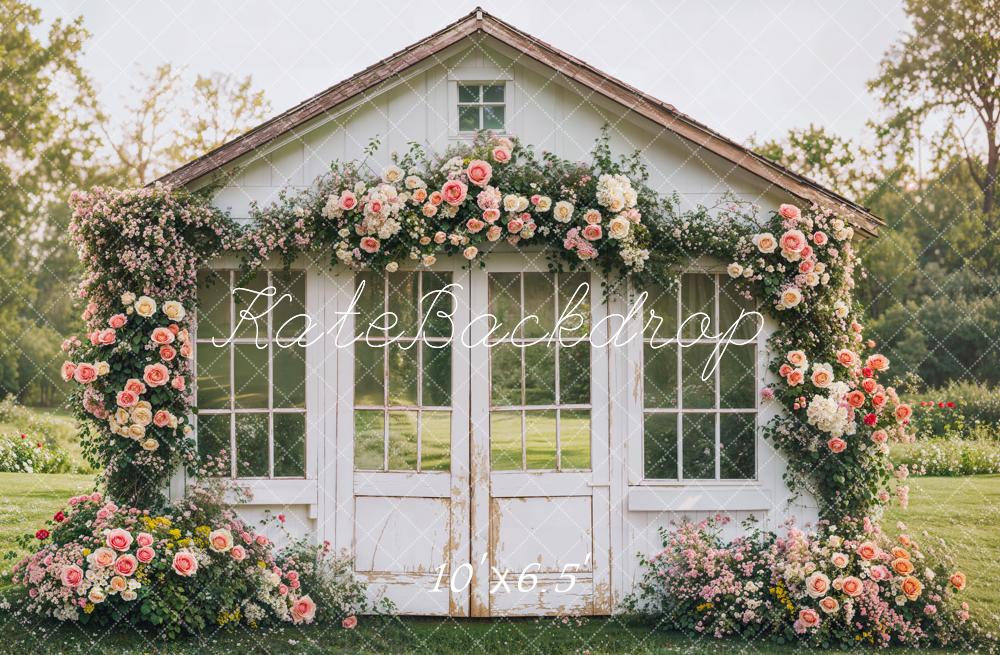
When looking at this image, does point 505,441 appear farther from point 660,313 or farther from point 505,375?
point 660,313

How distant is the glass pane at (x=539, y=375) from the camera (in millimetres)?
6699

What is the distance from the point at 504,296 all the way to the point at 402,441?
4.37 ft

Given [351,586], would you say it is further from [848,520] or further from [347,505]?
[848,520]

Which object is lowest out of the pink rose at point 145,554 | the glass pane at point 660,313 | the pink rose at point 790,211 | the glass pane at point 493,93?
the pink rose at point 145,554

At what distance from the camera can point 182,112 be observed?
61.1 ft

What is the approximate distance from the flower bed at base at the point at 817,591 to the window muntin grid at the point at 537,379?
1.14 meters

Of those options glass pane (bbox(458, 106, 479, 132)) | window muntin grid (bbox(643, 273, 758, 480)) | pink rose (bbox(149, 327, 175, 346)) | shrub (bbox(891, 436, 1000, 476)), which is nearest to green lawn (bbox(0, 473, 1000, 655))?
window muntin grid (bbox(643, 273, 758, 480))

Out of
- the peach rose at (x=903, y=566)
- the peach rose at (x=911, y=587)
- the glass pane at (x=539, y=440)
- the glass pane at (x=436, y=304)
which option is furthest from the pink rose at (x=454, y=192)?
the peach rose at (x=911, y=587)

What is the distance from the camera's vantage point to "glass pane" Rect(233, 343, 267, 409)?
6.75m

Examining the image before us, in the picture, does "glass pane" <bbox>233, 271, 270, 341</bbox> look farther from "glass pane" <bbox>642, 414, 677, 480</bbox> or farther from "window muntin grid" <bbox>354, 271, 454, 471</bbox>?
"glass pane" <bbox>642, 414, 677, 480</bbox>

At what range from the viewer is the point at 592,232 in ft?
21.1

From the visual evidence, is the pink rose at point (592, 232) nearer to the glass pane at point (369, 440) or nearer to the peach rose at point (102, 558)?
the glass pane at point (369, 440)

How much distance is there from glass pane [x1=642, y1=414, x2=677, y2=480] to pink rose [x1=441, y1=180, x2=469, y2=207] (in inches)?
85.8

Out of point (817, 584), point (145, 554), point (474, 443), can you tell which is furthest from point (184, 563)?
point (817, 584)
